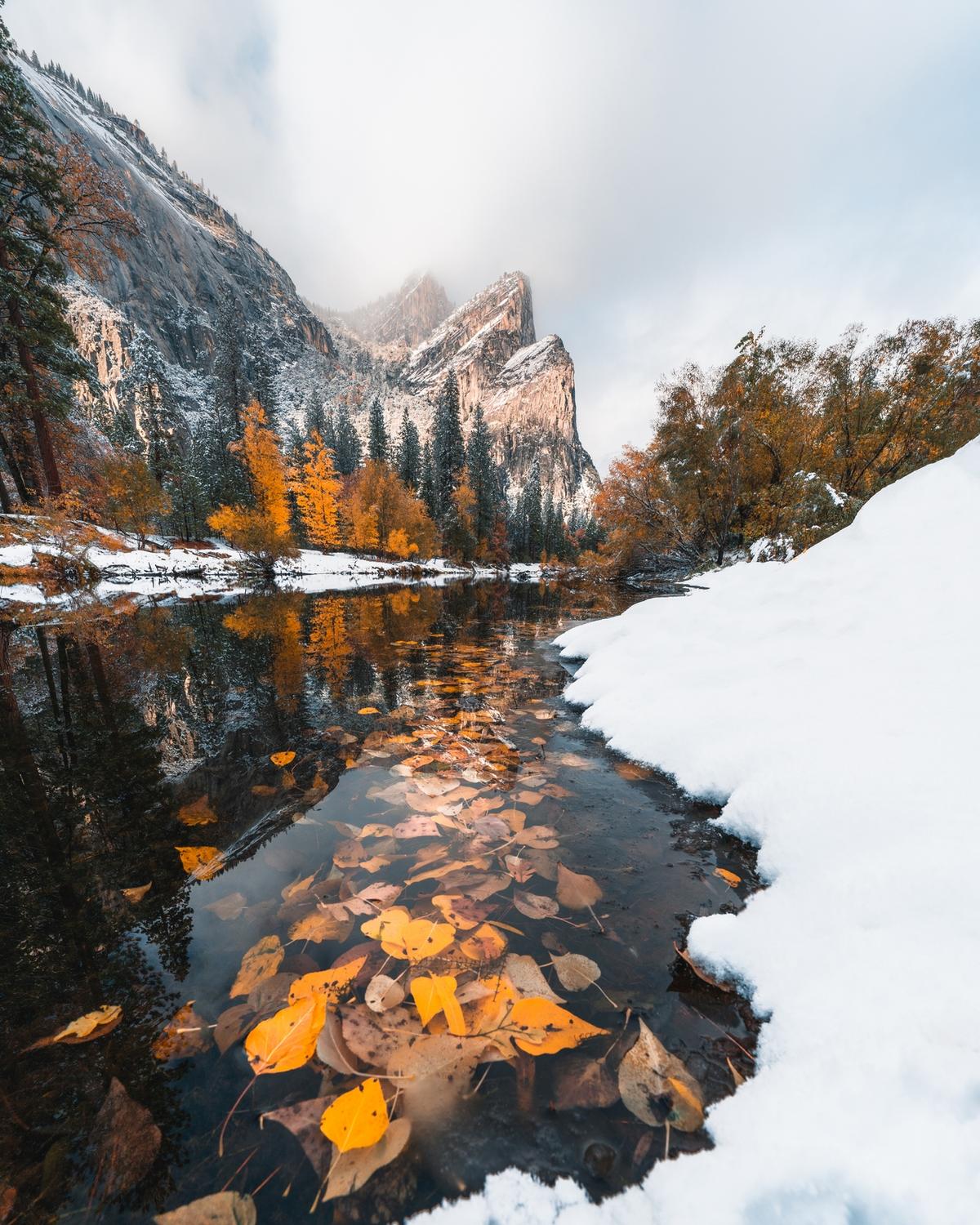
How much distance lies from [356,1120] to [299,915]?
41.2 inches

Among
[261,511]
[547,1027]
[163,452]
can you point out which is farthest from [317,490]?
[547,1027]

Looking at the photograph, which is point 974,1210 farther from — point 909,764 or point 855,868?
point 909,764

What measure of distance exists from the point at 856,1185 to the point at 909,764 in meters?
1.81

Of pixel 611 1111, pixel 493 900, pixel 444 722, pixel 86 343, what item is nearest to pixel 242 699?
pixel 444 722

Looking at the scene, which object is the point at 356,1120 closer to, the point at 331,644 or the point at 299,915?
the point at 299,915

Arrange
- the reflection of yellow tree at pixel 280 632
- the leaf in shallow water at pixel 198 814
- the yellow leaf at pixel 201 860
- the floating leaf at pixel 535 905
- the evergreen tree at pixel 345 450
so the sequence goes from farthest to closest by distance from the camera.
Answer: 1. the evergreen tree at pixel 345 450
2. the reflection of yellow tree at pixel 280 632
3. the leaf in shallow water at pixel 198 814
4. the yellow leaf at pixel 201 860
5. the floating leaf at pixel 535 905

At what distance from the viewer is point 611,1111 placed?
1.39 m

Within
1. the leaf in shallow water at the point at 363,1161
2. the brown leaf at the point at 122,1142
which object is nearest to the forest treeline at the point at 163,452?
the brown leaf at the point at 122,1142

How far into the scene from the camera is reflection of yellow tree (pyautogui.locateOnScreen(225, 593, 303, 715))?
6.43m

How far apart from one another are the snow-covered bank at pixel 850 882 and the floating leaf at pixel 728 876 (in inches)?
9.3

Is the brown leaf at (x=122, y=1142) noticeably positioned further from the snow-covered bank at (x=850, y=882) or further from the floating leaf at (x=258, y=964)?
the snow-covered bank at (x=850, y=882)

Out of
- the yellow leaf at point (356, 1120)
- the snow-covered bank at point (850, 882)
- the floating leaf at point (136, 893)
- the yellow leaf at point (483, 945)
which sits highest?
the snow-covered bank at point (850, 882)

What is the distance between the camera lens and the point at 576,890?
238cm

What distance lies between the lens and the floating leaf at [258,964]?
1851 mm
